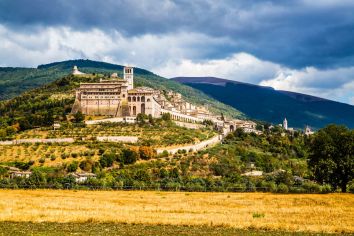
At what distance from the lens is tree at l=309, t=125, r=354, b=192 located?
75.4m

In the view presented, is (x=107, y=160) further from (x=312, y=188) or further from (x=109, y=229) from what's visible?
(x=109, y=229)

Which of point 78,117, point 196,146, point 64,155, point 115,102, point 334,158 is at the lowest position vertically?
point 64,155

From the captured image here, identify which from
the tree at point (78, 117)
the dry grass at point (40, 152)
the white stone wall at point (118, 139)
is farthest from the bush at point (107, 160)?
the tree at point (78, 117)

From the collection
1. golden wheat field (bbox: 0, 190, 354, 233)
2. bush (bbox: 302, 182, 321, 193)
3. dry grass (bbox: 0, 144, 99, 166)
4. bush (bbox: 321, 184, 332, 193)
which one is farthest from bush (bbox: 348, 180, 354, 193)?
A: dry grass (bbox: 0, 144, 99, 166)

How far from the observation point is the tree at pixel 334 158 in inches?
2968

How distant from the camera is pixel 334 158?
77.0 m

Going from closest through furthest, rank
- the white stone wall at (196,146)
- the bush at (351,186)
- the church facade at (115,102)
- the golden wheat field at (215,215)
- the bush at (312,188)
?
1. the golden wheat field at (215,215)
2. the bush at (351,186)
3. the bush at (312,188)
4. the white stone wall at (196,146)
5. the church facade at (115,102)

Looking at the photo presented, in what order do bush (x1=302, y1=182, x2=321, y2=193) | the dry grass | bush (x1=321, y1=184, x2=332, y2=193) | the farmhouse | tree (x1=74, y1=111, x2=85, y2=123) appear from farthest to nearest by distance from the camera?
tree (x1=74, y1=111, x2=85, y2=123) → the dry grass → the farmhouse → bush (x1=302, y1=182, x2=321, y2=193) → bush (x1=321, y1=184, x2=332, y2=193)

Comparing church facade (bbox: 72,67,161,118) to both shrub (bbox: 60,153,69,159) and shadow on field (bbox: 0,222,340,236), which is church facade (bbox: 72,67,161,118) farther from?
shadow on field (bbox: 0,222,340,236)

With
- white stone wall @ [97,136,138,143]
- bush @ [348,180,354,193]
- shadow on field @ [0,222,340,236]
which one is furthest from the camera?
white stone wall @ [97,136,138,143]

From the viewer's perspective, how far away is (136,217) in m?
38.1

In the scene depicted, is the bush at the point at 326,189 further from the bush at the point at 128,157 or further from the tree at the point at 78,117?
the tree at the point at 78,117

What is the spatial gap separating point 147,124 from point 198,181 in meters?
59.3

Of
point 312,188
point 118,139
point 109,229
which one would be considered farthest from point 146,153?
point 109,229
